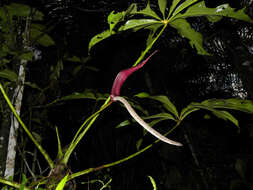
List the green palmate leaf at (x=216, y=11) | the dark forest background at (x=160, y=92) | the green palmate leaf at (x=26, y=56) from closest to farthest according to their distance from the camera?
1. the green palmate leaf at (x=216, y=11)
2. the green palmate leaf at (x=26, y=56)
3. the dark forest background at (x=160, y=92)

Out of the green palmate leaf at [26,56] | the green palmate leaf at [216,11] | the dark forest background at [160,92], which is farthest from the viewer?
the dark forest background at [160,92]

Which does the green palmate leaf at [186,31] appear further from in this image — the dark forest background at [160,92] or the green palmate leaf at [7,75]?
the dark forest background at [160,92]

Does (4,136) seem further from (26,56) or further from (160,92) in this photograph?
(160,92)

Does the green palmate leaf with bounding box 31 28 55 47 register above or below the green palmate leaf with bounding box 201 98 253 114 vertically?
above

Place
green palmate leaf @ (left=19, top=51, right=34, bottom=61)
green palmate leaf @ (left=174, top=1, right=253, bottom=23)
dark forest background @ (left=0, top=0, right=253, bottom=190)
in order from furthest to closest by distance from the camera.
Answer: dark forest background @ (left=0, top=0, right=253, bottom=190), green palmate leaf @ (left=19, top=51, right=34, bottom=61), green palmate leaf @ (left=174, top=1, right=253, bottom=23)

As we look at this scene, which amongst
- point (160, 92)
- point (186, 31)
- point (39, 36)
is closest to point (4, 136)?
point (39, 36)

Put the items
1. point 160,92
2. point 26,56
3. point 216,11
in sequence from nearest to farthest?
point 216,11
point 26,56
point 160,92

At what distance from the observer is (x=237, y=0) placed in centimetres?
117

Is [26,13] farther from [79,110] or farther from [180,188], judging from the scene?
[180,188]

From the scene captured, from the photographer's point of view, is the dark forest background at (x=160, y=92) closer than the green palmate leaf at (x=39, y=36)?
No

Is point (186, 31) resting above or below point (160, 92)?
above

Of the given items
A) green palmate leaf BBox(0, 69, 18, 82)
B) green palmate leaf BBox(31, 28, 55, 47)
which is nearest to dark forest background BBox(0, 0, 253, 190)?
green palmate leaf BBox(31, 28, 55, 47)

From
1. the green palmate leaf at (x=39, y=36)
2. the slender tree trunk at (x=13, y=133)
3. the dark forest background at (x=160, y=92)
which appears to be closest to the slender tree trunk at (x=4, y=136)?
the slender tree trunk at (x=13, y=133)

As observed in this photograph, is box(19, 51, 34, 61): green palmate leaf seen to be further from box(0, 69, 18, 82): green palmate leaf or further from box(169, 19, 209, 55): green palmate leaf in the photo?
box(169, 19, 209, 55): green palmate leaf
